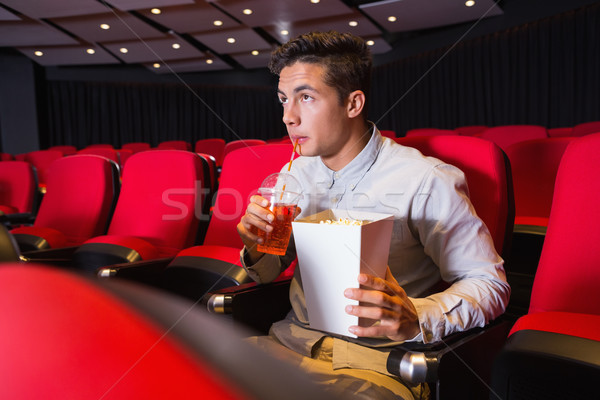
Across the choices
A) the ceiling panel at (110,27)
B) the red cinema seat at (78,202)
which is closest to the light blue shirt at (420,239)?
the red cinema seat at (78,202)

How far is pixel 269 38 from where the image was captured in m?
9.01

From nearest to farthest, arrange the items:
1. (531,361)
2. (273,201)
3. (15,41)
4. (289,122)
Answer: (531,361) → (273,201) → (289,122) → (15,41)

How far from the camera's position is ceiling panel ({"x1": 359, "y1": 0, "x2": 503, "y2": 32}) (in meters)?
7.04

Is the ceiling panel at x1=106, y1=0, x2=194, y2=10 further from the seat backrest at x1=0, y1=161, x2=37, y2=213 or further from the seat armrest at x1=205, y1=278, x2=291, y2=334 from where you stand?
the seat armrest at x1=205, y1=278, x2=291, y2=334

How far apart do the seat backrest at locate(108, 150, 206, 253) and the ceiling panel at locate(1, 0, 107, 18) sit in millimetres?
5562

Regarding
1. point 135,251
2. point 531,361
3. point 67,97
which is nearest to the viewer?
point 531,361

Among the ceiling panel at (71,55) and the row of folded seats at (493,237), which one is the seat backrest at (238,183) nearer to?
the row of folded seats at (493,237)

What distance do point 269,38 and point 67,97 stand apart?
202 inches

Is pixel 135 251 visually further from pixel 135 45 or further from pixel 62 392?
pixel 135 45

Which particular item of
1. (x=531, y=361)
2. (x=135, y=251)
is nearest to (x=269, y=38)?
(x=135, y=251)

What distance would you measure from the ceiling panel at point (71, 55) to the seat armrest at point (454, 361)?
32.6ft

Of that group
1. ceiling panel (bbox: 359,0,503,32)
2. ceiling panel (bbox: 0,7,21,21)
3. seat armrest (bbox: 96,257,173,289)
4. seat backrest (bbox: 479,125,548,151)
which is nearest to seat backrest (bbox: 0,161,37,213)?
seat armrest (bbox: 96,257,173,289)

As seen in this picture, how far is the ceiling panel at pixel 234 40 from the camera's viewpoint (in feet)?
28.1

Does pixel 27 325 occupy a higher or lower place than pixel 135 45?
lower
